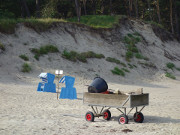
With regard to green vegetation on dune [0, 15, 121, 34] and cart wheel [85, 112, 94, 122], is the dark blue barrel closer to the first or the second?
cart wheel [85, 112, 94, 122]

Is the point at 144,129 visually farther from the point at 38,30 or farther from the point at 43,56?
the point at 38,30

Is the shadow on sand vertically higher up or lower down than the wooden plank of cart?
lower down

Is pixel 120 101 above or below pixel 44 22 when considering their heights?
below

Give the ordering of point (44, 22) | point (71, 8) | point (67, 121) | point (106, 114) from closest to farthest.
Result: point (67, 121) < point (106, 114) < point (44, 22) < point (71, 8)

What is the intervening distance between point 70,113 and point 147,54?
2563 centimetres

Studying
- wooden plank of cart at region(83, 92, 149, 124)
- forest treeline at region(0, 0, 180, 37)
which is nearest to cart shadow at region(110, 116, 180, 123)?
wooden plank of cart at region(83, 92, 149, 124)

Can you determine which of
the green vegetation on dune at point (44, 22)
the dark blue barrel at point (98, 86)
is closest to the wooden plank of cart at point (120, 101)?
the dark blue barrel at point (98, 86)

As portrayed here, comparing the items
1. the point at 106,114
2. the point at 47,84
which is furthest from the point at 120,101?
the point at 47,84

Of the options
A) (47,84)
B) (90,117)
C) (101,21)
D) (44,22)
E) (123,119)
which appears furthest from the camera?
(101,21)

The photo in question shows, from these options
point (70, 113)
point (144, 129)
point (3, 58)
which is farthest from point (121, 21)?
point (144, 129)

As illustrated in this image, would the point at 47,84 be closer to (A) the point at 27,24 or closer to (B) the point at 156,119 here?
(B) the point at 156,119

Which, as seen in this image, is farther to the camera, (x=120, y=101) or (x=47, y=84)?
(x=47, y=84)

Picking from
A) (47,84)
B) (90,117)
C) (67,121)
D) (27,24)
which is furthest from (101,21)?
(67,121)

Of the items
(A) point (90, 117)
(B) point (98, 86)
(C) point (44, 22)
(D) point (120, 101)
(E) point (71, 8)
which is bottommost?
(A) point (90, 117)
